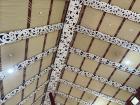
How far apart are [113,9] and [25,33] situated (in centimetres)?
290

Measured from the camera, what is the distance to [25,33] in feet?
24.4

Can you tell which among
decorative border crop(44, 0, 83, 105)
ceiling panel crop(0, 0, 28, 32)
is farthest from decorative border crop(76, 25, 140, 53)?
ceiling panel crop(0, 0, 28, 32)

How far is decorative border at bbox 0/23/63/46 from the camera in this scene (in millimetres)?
6691

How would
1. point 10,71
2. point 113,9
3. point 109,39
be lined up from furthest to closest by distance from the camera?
point 109,39 < point 113,9 < point 10,71

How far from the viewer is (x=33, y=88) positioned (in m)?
10.8

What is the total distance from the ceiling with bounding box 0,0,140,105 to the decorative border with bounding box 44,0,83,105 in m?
0.16

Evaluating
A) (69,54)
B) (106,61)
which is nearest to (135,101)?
(106,61)

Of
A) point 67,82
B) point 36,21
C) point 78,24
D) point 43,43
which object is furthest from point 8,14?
point 67,82

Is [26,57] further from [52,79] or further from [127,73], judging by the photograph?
[127,73]

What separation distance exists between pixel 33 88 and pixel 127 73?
382 cm

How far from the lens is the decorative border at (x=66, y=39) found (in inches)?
332

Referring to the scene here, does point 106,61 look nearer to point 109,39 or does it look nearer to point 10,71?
point 109,39

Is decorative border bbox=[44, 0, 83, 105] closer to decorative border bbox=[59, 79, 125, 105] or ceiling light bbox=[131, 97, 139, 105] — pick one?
decorative border bbox=[59, 79, 125, 105]

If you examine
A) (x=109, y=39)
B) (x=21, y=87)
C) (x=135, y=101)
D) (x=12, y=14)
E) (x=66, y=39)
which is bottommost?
(x=135, y=101)
